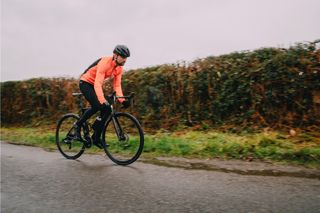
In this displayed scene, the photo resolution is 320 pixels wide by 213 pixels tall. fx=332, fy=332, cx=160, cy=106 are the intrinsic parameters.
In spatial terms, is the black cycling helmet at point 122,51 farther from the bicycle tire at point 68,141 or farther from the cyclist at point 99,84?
the bicycle tire at point 68,141

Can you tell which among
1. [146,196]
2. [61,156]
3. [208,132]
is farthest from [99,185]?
[208,132]

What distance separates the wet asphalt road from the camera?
383 cm

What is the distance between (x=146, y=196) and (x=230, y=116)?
4863mm

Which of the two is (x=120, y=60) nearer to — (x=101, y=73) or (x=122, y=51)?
(x=122, y=51)

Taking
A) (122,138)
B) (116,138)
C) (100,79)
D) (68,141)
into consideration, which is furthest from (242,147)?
(68,141)

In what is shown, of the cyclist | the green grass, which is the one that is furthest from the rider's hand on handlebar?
the green grass

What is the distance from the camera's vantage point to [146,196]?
4250mm

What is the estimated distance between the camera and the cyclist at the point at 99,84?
6.14m

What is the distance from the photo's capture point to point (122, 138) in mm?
6422

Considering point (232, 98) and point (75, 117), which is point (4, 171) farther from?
point (232, 98)

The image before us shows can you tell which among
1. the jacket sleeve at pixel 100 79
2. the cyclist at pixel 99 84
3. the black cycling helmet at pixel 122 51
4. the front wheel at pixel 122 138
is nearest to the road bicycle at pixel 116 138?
the front wheel at pixel 122 138

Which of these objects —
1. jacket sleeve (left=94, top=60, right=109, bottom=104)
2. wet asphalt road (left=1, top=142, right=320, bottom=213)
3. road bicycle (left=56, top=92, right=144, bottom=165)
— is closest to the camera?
wet asphalt road (left=1, top=142, right=320, bottom=213)

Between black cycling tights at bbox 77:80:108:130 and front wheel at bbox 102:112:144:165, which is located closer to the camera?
front wheel at bbox 102:112:144:165

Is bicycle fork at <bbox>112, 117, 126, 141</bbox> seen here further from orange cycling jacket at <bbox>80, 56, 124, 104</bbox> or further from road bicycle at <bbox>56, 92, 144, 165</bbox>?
orange cycling jacket at <bbox>80, 56, 124, 104</bbox>
